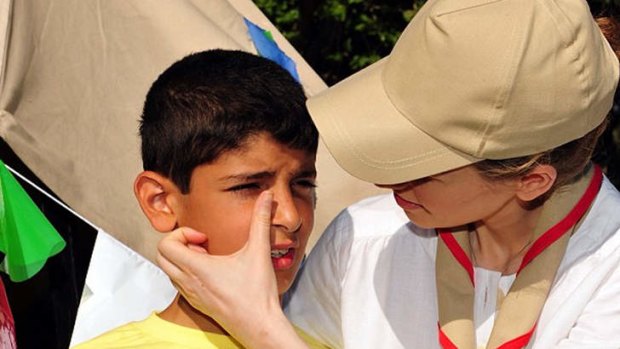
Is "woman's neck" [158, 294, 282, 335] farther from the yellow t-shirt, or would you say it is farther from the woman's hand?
the woman's hand

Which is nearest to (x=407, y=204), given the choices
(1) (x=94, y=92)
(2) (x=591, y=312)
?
(2) (x=591, y=312)

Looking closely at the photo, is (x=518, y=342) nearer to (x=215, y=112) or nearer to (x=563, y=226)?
(x=563, y=226)

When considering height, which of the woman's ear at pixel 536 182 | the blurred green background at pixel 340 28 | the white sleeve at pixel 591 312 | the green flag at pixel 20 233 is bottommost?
the blurred green background at pixel 340 28

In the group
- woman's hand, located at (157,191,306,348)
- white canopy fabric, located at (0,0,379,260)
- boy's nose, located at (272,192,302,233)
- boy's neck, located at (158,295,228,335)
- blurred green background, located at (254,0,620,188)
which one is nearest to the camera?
woman's hand, located at (157,191,306,348)

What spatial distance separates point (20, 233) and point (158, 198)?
321 millimetres

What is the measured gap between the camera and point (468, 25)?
4.99 ft

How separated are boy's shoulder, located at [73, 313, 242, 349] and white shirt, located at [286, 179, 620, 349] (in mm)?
176

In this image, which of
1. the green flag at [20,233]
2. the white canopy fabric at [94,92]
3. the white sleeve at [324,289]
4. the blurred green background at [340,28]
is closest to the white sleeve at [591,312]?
the white sleeve at [324,289]

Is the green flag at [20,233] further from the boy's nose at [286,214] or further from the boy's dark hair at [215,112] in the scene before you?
the boy's nose at [286,214]

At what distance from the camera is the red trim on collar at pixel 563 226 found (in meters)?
1.69

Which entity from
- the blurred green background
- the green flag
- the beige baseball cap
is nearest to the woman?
the beige baseball cap

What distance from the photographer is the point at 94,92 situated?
264 centimetres

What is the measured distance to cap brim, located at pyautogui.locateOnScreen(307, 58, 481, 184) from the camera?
1578 mm

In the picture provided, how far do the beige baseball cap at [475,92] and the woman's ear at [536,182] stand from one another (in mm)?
66
